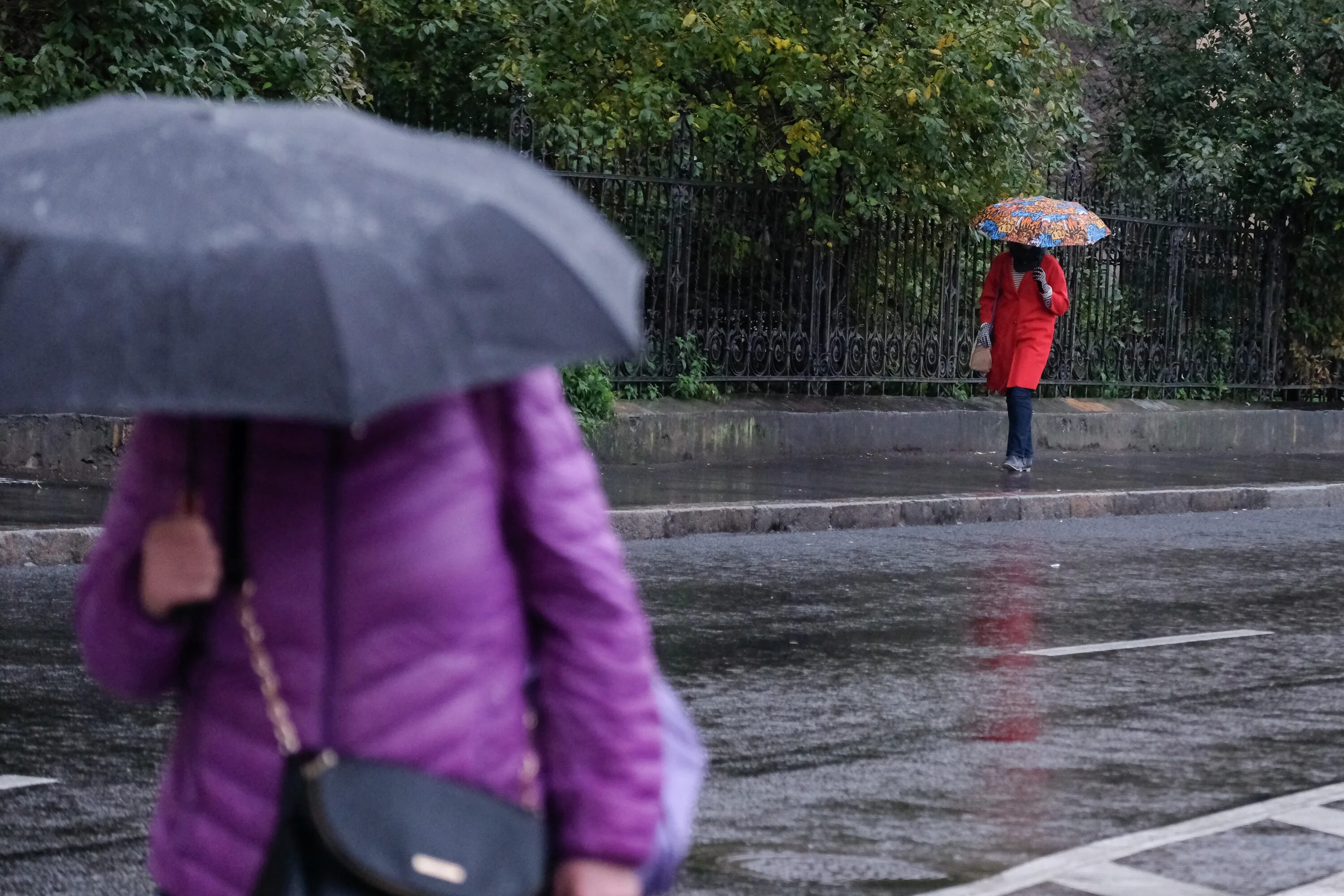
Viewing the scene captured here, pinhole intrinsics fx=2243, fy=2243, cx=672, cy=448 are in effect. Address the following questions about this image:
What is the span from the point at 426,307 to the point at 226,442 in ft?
1.06

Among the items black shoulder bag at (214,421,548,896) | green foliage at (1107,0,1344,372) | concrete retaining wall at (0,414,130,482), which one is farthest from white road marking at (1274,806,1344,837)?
green foliage at (1107,0,1344,372)

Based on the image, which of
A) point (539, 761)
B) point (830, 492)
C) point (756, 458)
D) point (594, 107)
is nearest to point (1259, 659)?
point (830, 492)

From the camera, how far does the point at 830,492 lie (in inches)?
569

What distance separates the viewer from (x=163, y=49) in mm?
13906

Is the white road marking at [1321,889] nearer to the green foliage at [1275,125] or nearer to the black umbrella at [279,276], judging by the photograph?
the black umbrella at [279,276]

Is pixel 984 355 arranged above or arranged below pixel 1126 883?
above

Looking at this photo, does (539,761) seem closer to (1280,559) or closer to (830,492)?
(1280,559)

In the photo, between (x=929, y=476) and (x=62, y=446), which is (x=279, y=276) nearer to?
(x=62, y=446)

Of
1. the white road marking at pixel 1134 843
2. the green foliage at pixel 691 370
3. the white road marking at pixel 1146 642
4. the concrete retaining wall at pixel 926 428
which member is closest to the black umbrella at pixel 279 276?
Result: the white road marking at pixel 1134 843

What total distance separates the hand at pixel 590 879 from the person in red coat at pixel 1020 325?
14.5 m

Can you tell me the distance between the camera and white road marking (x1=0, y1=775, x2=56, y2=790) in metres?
5.93

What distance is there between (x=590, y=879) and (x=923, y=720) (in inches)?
194

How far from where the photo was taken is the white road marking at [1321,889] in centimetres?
507

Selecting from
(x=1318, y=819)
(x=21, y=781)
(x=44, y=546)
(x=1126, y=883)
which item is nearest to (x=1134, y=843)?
(x=1126, y=883)
